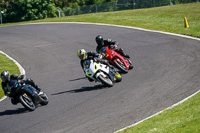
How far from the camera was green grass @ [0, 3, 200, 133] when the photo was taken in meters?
9.76

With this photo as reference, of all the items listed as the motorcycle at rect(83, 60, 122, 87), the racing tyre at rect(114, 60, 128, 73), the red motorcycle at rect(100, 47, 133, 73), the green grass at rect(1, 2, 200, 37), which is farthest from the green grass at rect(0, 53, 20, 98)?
the green grass at rect(1, 2, 200, 37)

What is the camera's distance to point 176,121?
33.4ft

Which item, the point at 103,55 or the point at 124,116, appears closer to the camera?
the point at 124,116

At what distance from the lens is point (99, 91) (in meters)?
15.7

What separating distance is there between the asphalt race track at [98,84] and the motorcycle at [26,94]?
0.30 meters

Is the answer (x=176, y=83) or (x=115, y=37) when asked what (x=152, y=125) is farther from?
(x=115, y=37)

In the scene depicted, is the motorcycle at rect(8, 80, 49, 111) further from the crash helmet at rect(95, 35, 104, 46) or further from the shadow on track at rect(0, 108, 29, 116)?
the crash helmet at rect(95, 35, 104, 46)

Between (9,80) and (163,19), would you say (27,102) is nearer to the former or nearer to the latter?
(9,80)

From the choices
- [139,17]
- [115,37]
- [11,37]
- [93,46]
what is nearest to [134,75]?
[93,46]

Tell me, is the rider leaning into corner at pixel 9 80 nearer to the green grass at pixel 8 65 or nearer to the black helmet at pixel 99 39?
the black helmet at pixel 99 39

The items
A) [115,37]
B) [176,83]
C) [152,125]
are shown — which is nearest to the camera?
[152,125]

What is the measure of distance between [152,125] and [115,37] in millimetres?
19569

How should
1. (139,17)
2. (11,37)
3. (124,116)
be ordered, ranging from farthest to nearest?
(139,17), (11,37), (124,116)

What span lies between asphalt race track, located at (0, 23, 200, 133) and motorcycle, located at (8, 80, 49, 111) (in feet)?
0.99
